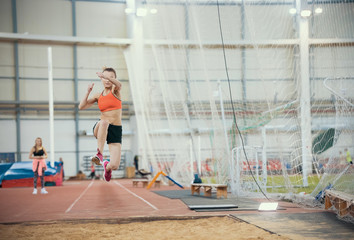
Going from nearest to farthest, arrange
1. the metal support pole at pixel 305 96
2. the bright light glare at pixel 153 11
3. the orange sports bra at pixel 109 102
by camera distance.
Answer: the orange sports bra at pixel 109 102, the metal support pole at pixel 305 96, the bright light glare at pixel 153 11

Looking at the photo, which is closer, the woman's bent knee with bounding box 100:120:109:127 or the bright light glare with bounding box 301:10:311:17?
the woman's bent knee with bounding box 100:120:109:127

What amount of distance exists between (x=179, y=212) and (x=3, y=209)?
159 inches

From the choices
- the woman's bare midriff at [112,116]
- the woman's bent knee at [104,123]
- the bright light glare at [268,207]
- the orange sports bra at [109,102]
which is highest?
the orange sports bra at [109,102]

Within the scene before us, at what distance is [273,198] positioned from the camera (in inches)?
416

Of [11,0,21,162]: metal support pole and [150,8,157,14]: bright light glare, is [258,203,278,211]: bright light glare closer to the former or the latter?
[150,8,157,14]: bright light glare

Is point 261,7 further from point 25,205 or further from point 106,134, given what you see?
point 106,134

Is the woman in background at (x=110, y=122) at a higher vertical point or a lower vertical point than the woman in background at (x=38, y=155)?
higher

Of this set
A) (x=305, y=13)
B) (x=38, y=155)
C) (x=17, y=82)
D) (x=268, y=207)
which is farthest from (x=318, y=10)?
(x=17, y=82)

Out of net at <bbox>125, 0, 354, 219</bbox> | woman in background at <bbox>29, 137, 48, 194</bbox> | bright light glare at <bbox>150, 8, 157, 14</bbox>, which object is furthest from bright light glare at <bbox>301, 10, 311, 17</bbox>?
woman in background at <bbox>29, 137, 48, 194</bbox>

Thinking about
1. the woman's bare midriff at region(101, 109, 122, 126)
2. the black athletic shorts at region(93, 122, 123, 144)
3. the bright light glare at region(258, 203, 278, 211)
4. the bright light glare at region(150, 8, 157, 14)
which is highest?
the bright light glare at region(150, 8, 157, 14)

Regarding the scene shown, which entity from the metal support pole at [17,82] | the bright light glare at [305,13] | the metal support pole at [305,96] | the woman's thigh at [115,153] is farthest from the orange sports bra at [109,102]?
the metal support pole at [17,82]

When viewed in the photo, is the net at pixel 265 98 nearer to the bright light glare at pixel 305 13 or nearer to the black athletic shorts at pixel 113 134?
the bright light glare at pixel 305 13

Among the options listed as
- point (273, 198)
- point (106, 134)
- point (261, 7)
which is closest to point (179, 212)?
point (273, 198)

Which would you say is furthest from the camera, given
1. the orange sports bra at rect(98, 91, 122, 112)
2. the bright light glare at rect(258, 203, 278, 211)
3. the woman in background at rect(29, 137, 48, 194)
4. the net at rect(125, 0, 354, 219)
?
→ the woman in background at rect(29, 137, 48, 194)
